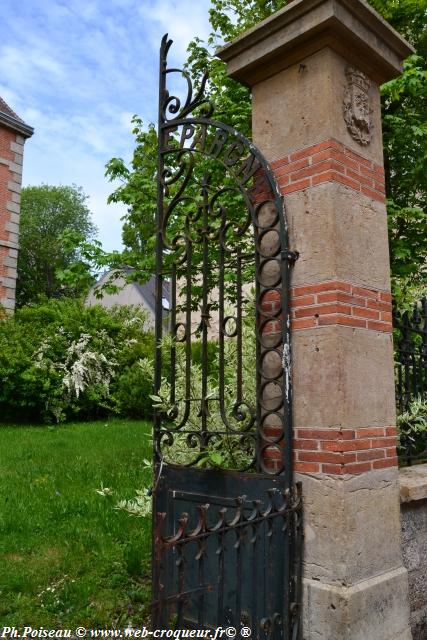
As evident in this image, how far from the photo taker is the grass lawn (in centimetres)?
335

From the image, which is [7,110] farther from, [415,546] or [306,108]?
[415,546]

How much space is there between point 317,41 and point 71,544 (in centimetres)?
377

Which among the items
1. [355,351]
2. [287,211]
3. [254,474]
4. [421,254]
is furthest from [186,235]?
[421,254]

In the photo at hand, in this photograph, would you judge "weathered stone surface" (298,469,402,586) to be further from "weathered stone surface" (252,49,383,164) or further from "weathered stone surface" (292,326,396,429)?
"weathered stone surface" (252,49,383,164)

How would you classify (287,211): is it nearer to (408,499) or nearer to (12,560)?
(408,499)

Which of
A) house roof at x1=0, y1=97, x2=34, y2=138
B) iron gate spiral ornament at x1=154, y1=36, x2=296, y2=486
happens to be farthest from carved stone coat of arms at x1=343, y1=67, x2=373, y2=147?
house roof at x1=0, y1=97, x2=34, y2=138

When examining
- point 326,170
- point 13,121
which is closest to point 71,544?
point 326,170

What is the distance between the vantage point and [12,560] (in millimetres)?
3875

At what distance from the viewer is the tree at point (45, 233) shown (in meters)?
33.7

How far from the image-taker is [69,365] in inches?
464

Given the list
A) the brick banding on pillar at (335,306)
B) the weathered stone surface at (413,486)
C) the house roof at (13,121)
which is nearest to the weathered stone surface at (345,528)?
the weathered stone surface at (413,486)

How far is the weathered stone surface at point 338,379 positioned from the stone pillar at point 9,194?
1537cm

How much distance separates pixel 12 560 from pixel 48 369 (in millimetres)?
7586

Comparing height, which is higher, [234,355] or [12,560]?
[234,355]
